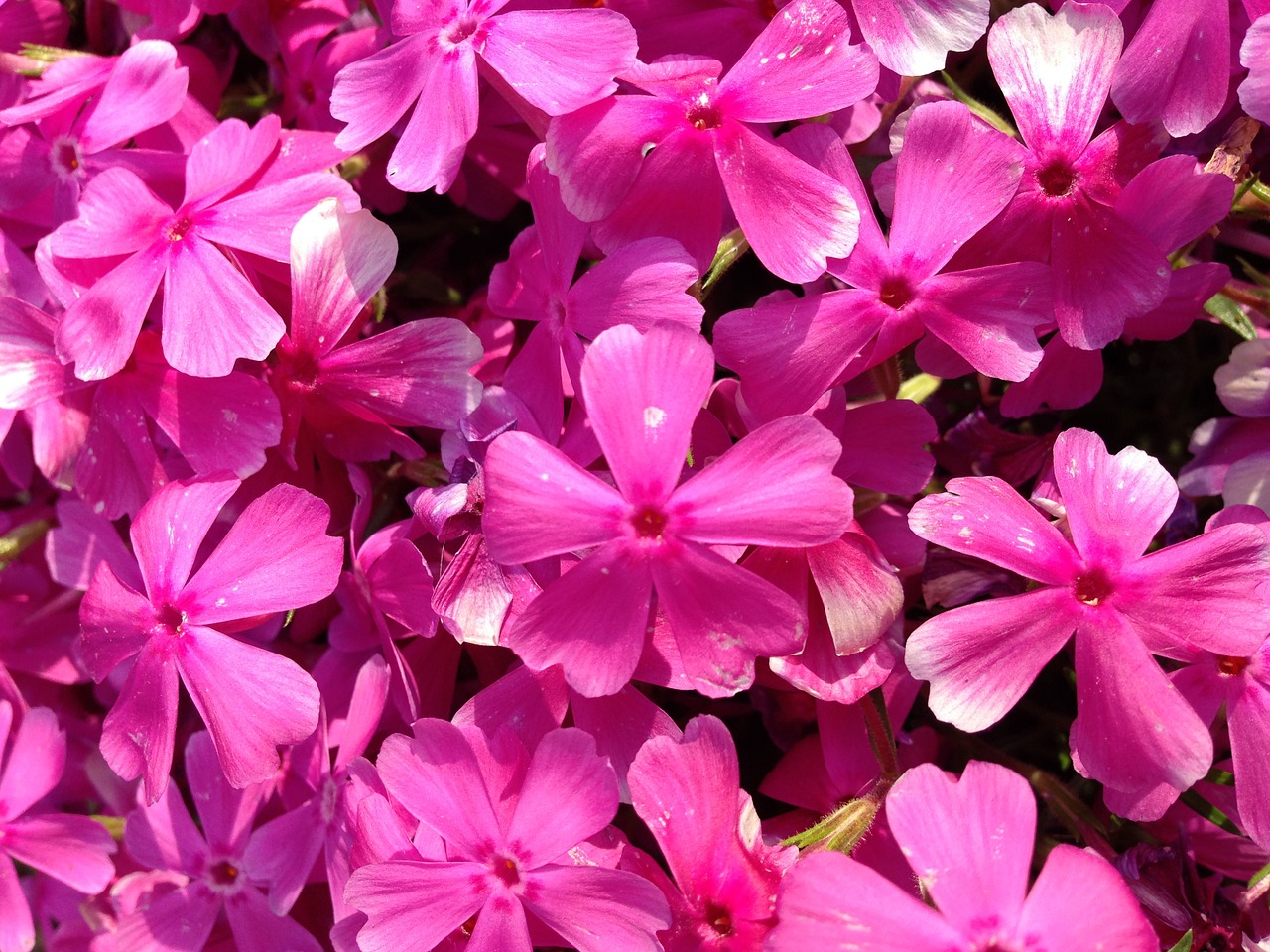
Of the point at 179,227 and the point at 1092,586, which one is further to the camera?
the point at 179,227

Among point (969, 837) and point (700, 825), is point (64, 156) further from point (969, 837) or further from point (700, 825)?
point (969, 837)

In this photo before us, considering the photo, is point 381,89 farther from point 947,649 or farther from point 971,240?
point 947,649

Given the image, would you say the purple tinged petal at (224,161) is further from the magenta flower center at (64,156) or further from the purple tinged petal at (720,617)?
the purple tinged petal at (720,617)

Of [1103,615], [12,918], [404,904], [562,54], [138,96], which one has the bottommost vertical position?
[12,918]

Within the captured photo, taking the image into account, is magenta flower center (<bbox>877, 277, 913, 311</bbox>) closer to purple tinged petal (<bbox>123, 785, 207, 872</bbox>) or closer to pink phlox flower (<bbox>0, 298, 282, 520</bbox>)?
pink phlox flower (<bbox>0, 298, 282, 520</bbox>)

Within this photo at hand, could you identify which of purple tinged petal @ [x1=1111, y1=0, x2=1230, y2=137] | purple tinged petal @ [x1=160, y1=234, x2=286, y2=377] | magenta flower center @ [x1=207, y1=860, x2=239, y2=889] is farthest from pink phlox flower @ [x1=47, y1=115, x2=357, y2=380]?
purple tinged petal @ [x1=1111, y1=0, x2=1230, y2=137]

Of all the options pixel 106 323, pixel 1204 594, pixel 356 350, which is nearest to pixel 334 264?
pixel 356 350
